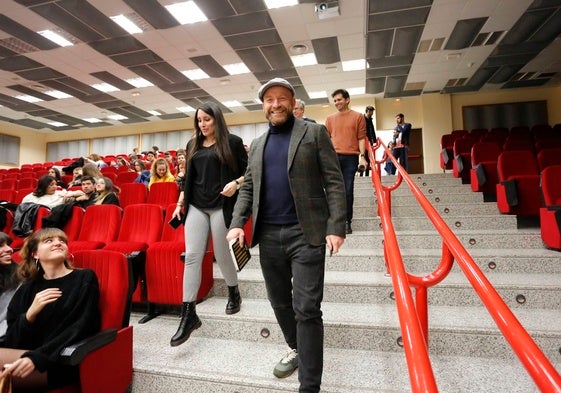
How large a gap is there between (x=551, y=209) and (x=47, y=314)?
119 inches

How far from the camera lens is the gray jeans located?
1.71 m

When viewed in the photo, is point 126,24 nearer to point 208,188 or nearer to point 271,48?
point 271,48

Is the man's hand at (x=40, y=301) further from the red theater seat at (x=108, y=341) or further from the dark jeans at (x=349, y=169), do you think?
the dark jeans at (x=349, y=169)

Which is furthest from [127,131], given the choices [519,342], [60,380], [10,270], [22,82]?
[519,342]

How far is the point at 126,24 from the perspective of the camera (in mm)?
5289

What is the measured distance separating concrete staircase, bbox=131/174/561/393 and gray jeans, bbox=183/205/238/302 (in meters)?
0.30

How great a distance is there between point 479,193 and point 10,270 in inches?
162

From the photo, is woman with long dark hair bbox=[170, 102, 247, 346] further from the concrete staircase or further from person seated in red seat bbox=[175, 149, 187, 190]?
person seated in red seat bbox=[175, 149, 187, 190]

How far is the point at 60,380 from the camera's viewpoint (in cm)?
132

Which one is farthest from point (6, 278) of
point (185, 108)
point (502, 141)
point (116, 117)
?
point (116, 117)

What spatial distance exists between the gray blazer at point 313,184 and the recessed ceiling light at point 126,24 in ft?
16.4

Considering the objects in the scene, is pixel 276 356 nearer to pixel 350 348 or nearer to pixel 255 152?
pixel 350 348

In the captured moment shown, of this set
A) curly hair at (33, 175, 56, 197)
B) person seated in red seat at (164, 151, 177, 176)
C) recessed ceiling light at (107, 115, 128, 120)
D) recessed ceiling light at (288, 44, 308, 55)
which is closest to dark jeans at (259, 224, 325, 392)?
curly hair at (33, 175, 56, 197)

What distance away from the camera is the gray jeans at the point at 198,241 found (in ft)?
5.60
